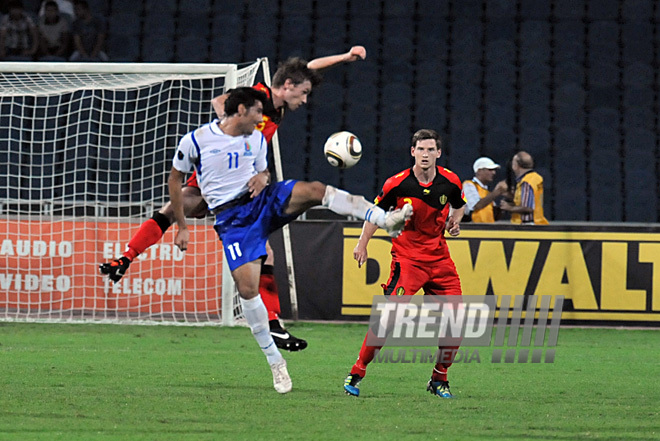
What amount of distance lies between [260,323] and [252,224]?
0.63 meters

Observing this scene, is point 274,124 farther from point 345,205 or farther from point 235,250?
point 345,205

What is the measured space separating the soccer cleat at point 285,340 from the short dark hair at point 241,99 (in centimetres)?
154

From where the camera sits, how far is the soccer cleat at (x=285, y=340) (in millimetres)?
6160

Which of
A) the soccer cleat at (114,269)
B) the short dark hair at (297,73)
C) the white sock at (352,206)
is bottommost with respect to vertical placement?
the soccer cleat at (114,269)

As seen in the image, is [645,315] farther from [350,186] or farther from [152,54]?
[152,54]

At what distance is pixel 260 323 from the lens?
5879mm

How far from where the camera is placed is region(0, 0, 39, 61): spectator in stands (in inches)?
542

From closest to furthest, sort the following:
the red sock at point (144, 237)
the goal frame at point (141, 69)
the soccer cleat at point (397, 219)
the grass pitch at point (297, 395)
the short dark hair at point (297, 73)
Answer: the grass pitch at point (297, 395)
the soccer cleat at point (397, 219)
the short dark hair at point (297, 73)
the red sock at point (144, 237)
the goal frame at point (141, 69)

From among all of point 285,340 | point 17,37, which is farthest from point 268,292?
point 17,37

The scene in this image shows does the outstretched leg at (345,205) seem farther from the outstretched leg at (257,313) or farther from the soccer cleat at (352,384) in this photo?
the soccer cleat at (352,384)

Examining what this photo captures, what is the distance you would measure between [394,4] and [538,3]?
7.25 feet

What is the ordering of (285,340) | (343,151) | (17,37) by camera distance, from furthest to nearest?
(17,37), (285,340), (343,151)

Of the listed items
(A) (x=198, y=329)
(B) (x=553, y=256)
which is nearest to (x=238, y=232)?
(A) (x=198, y=329)

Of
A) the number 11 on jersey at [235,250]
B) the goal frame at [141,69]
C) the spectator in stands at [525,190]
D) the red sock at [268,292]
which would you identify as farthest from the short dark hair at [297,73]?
the spectator in stands at [525,190]
